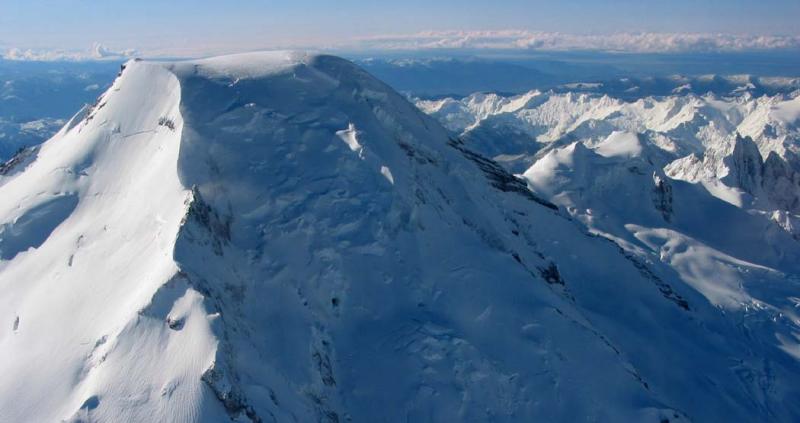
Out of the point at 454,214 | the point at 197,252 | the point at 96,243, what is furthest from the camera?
the point at 454,214

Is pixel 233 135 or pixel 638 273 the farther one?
pixel 638 273

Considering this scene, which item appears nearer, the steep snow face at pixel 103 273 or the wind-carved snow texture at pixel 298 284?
the steep snow face at pixel 103 273

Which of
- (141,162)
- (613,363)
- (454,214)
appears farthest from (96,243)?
(613,363)

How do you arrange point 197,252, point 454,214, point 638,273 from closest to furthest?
point 197,252 < point 454,214 < point 638,273

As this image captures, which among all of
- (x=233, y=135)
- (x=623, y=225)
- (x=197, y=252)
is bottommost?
(x=623, y=225)

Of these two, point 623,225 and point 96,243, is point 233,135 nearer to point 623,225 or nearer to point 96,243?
point 96,243

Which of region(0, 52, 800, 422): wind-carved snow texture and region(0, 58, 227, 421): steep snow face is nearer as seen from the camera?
region(0, 58, 227, 421): steep snow face

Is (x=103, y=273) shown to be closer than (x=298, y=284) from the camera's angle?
Yes

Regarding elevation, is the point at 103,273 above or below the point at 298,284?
above
